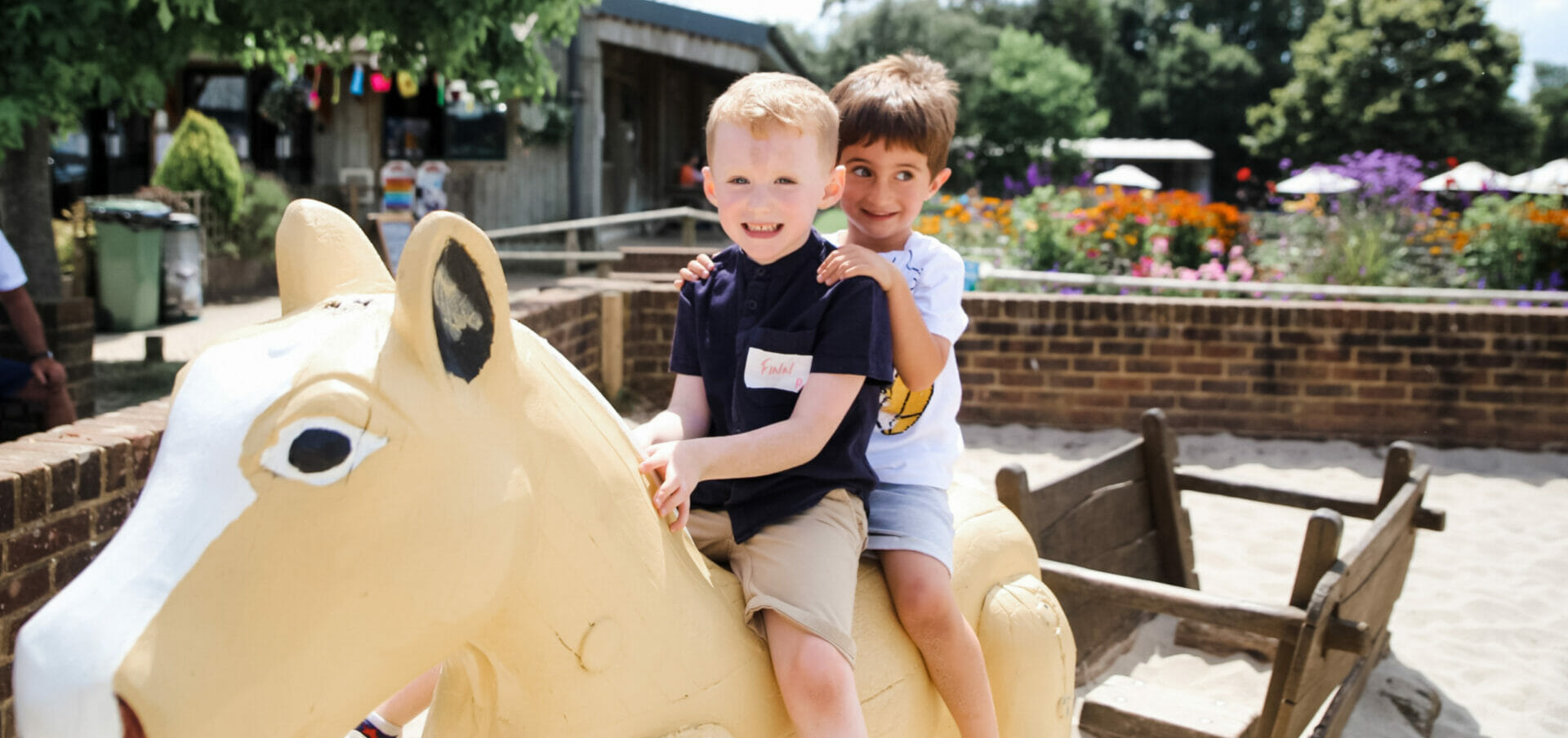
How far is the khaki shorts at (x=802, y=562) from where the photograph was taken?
5.74 feet

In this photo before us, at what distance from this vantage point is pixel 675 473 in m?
1.65

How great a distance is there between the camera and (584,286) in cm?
806

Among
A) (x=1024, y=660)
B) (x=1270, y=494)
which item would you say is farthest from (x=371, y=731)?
(x=1270, y=494)

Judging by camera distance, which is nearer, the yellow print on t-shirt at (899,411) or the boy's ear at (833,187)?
the boy's ear at (833,187)

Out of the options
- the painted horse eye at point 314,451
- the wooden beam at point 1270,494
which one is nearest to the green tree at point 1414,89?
the wooden beam at point 1270,494

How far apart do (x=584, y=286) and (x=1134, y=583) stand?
5469mm

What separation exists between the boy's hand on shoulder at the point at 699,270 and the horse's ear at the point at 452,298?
2.07 feet

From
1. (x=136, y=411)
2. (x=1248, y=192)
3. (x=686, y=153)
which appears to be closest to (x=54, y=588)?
(x=136, y=411)

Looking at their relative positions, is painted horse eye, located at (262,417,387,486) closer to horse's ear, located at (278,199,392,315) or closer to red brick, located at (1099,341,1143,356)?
horse's ear, located at (278,199,392,315)

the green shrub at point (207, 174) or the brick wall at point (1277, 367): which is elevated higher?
the green shrub at point (207, 174)

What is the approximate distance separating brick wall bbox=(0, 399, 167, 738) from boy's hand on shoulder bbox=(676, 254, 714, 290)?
183cm

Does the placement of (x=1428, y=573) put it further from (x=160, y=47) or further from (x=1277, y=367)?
(x=160, y=47)

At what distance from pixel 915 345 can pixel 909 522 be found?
0.34 m

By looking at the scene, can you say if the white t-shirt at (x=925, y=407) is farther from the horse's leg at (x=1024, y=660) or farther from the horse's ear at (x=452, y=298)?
the horse's ear at (x=452, y=298)
